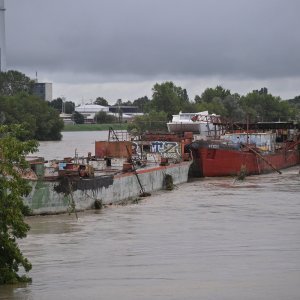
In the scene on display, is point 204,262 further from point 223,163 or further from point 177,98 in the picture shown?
point 177,98

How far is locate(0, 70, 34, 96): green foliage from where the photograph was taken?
153m

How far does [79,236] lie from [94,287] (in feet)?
24.9

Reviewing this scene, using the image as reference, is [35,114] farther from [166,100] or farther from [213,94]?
[213,94]

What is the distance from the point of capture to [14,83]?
160375mm

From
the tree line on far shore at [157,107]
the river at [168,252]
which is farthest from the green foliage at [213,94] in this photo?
the river at [168,252]

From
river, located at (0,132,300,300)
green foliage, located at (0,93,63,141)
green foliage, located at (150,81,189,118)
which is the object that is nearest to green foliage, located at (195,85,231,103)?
green foliage, located at (150,81,189,118)

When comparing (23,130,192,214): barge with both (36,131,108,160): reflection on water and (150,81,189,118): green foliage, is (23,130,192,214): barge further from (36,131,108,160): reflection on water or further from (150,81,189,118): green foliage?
(150,81,189,118): green foliage

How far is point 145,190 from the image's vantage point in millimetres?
38625

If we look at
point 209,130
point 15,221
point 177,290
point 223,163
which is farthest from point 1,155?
point 209,130

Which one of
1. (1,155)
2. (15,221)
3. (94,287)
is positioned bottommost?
(94,287)

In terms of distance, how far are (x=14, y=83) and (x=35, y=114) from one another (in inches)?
1725

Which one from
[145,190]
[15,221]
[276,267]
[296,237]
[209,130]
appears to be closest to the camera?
[15,221]

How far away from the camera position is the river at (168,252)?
1656 centimetres

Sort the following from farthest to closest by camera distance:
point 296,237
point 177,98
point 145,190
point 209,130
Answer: point 177,98, point 209,130, point 145,190, point 296,237
